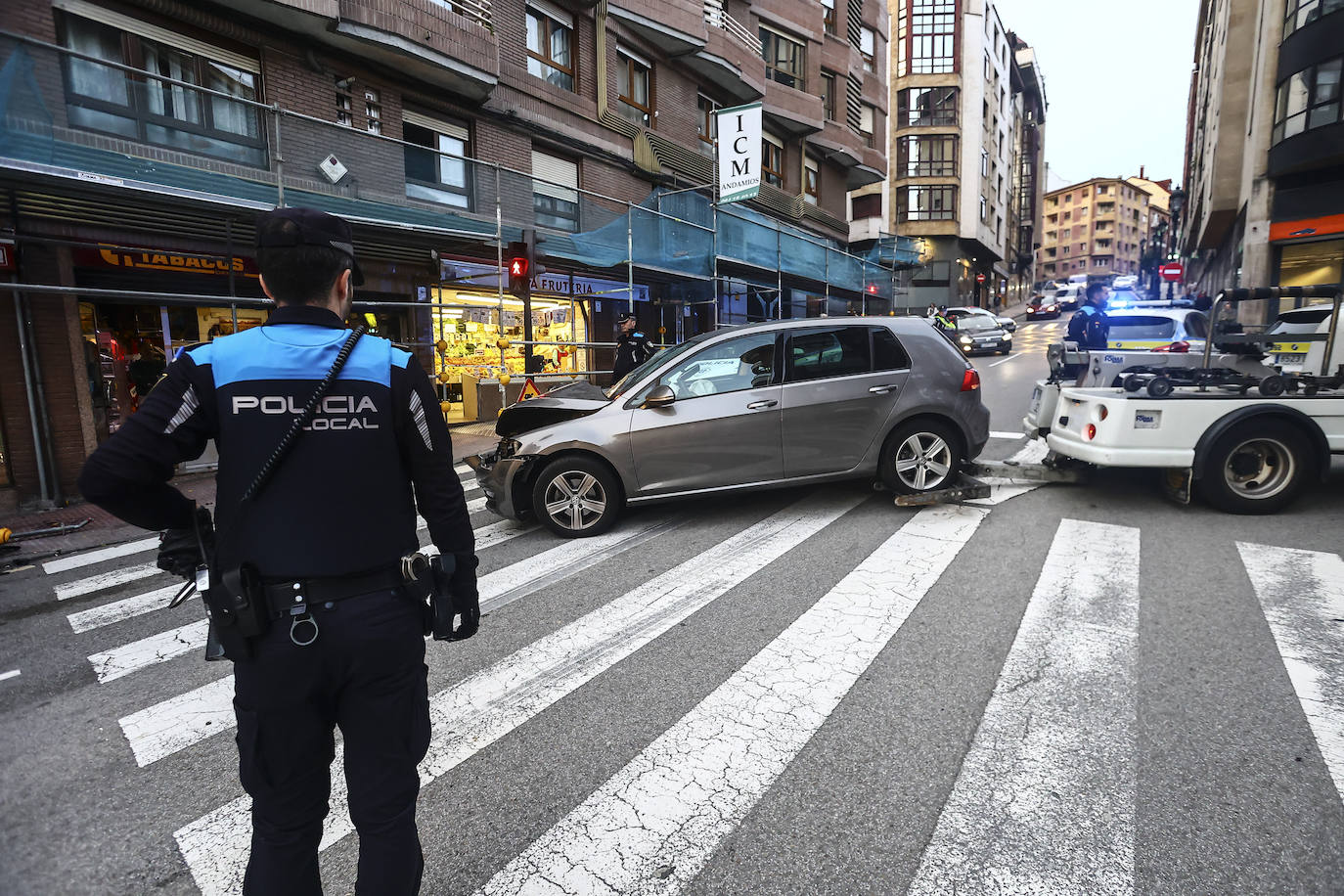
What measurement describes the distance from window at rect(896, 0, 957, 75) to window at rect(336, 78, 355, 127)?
4704cm

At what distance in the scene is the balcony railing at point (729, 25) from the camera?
61.5ft

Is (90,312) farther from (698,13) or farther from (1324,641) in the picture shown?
(698,13)

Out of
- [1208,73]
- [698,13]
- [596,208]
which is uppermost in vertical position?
[1208,73]

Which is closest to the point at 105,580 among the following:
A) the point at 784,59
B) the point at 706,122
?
the point at 706,122

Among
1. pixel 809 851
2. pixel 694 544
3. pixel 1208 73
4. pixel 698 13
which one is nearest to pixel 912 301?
pixel 1208 73

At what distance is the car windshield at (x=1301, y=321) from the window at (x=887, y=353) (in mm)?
5556

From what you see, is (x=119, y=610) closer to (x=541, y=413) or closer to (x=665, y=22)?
(x=541, y=413)

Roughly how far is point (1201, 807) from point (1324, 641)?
78.7 inches

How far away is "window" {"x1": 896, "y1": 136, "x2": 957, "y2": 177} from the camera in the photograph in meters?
47.0

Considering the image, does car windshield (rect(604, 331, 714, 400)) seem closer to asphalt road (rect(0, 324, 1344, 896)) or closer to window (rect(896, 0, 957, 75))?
asphalt road (rect(0, 324, 1344, 896))

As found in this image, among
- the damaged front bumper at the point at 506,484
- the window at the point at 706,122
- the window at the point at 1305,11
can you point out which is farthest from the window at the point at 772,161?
the damaged front bumper at the point at 506,484

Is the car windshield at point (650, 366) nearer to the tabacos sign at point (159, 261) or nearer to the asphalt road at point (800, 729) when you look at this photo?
the asphalt road at point (800, 729)

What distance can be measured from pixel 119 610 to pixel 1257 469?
9.08 meters

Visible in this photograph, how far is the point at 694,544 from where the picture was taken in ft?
18.2
